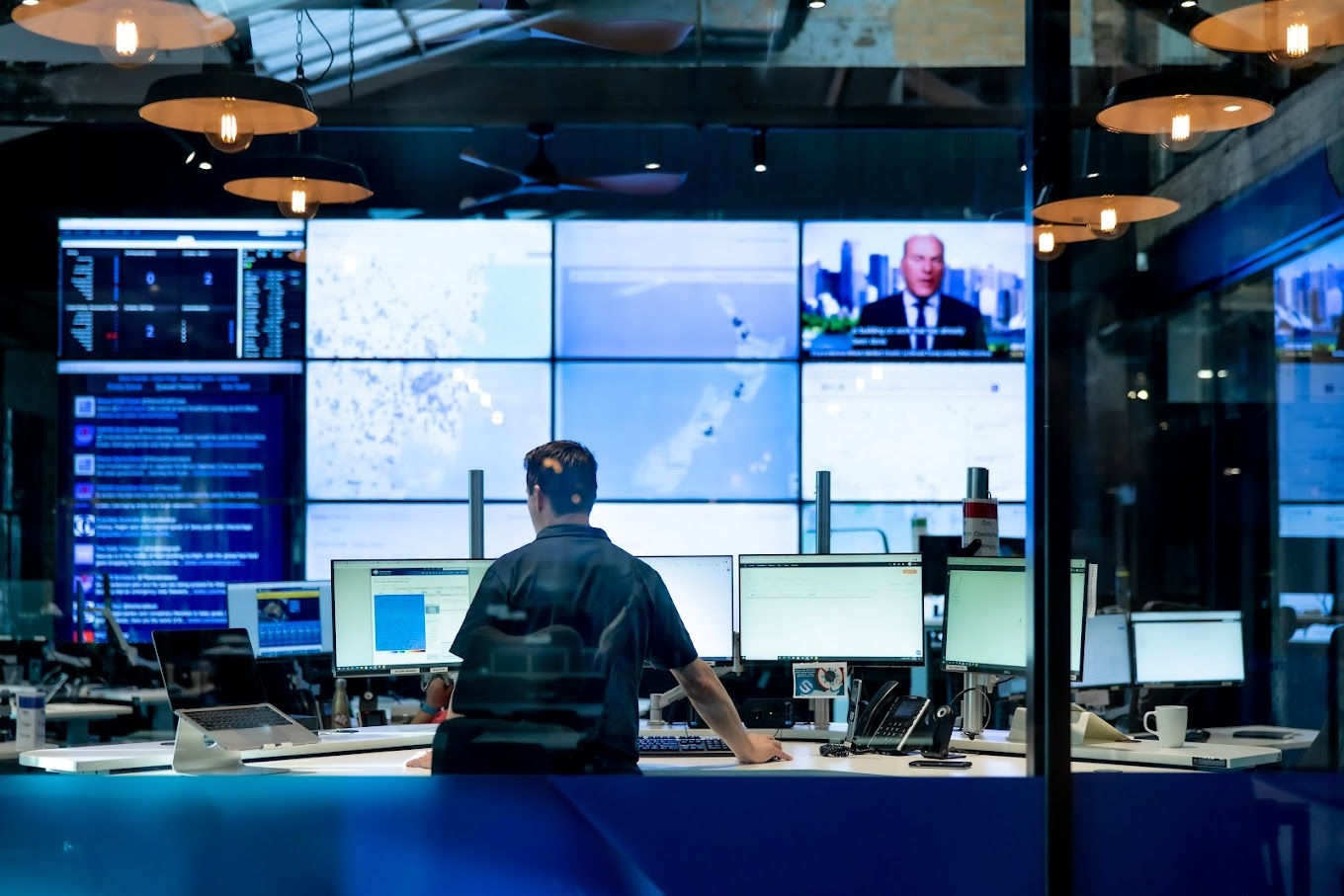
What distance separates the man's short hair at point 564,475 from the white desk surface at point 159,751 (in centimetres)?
58

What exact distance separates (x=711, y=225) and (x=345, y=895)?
617 cm

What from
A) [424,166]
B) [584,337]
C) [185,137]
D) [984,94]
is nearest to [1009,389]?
[984,94]

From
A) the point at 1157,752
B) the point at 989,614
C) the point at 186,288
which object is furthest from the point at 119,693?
the point at 1157,752

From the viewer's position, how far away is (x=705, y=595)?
405cm

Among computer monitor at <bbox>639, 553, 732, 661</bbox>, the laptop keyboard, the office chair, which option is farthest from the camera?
computer monitor at <bbox>639, 553, 732, 661</bbox>

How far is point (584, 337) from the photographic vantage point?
820 centimetres

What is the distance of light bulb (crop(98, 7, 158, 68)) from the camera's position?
10.9 feet

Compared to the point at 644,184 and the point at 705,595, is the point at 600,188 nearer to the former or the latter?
the point at 644,184

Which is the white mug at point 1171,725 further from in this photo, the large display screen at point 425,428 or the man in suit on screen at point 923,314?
the large display screen at point 425,428

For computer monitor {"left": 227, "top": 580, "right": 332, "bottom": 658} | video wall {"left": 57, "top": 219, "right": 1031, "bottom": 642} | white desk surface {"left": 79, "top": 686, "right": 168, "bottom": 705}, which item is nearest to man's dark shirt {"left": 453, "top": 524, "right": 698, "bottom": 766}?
computer monitor {"left": 227, "top": 580, "right": 332, "bottom": 658}

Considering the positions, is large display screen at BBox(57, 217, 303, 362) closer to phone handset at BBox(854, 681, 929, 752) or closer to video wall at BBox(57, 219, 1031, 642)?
video wall at BBox(57, 219, 1031, 642)

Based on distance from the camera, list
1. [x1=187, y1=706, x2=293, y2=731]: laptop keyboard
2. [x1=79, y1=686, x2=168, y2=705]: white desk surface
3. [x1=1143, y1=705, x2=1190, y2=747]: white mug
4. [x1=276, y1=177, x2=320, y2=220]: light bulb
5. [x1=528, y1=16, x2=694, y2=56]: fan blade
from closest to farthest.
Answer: [x1=187, y1=706, x2=293, y2=731]: laptop keyboard < [x1=1143, y1=705, x2=1190, y2=747]: white mug < [x1=528, y1=16, x2=694, y2=56]: fan blade < [x1=276, y1=177, x2=320, y2=220]: light bulb < [x1=79, y1=686, x2=168, y2=705]: white desk surface

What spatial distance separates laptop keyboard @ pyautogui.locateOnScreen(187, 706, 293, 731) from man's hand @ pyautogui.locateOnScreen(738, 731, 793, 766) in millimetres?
1096

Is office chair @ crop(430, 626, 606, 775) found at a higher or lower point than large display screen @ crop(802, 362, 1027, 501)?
lower
